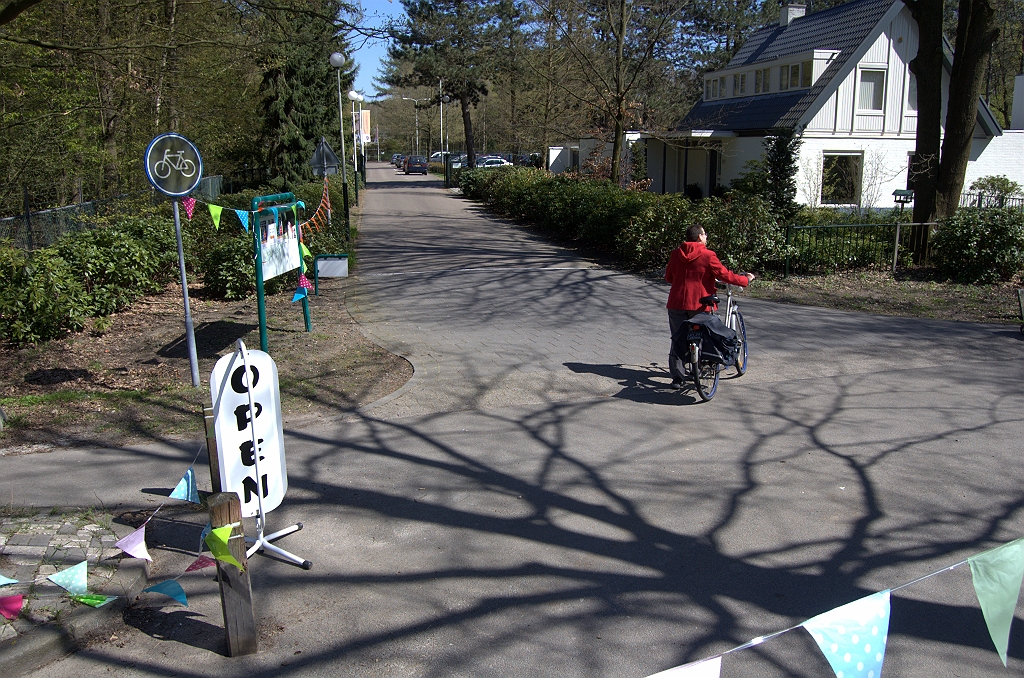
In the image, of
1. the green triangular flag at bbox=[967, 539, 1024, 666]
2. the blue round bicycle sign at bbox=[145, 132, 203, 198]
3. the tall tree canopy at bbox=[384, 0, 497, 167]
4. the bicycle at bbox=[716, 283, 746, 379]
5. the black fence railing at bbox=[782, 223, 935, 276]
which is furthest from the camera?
the tall tree canopy at bbox=[384, 0, 497, 167]

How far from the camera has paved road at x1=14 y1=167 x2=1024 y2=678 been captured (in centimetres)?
379

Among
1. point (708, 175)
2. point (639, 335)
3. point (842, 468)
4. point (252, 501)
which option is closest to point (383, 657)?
point (252, 501)

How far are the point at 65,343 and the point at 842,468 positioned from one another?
28.7 ft

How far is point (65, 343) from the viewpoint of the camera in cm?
956

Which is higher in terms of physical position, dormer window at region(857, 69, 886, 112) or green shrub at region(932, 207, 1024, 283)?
dormer window at region(857, 69, 886, 112)

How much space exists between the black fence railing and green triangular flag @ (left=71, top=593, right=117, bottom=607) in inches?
497

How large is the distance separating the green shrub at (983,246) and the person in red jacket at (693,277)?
858 centimetres

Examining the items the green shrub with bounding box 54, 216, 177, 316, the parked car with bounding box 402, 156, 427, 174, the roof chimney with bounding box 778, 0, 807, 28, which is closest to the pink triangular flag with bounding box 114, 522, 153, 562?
the green shrub with bounding box 54, 216, 177, 316

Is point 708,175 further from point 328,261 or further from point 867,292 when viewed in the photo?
point 328,261

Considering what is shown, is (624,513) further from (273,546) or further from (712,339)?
(712,339)

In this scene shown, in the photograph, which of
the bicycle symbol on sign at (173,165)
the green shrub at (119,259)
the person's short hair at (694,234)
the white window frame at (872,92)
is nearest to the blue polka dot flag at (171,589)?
the bicycle symbol on sign at (173,165)

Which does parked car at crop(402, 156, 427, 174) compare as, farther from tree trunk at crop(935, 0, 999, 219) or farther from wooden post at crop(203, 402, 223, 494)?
wooden post at crop(203, 402, 223, 494)

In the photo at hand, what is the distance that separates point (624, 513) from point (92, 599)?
313cm

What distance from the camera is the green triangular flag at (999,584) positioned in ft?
9.44
